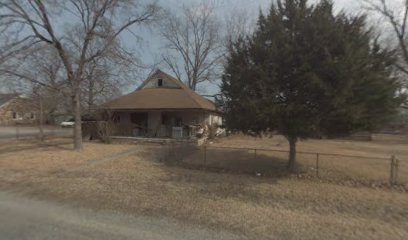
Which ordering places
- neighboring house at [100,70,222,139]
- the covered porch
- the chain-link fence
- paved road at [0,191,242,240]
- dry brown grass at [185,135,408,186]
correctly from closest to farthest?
1. paved road at [0,191,242,240]
2. the chain-link fence
3. dry brown grass at [185,135,408,186]
4. neighboring house at [100,70,222,139]
5. the covered porch

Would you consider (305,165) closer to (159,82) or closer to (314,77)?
(314,77)

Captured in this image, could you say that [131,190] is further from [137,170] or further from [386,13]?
[386,13]

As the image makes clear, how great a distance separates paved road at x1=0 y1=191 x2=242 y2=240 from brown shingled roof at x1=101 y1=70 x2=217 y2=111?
1813cm

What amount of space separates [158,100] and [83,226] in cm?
2145

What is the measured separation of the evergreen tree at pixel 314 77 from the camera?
1088 cm

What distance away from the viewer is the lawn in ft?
23.0

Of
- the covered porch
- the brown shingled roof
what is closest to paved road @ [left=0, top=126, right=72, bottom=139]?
the brown shingled roof

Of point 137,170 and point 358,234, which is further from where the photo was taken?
point 137,170

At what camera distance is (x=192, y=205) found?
27.6ft

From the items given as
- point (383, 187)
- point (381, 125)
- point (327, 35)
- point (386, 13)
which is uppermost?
point (386, 13)

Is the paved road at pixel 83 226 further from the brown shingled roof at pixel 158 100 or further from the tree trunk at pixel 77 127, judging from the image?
the brown shingled roof at pixel 158 100

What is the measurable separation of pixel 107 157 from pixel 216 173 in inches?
243

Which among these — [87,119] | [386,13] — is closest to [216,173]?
[87,119]

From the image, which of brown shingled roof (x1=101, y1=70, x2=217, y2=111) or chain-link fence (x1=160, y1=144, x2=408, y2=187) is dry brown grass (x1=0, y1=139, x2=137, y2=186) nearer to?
chain-link fence (x1=160, y1=144, x2=408, y2=187)
